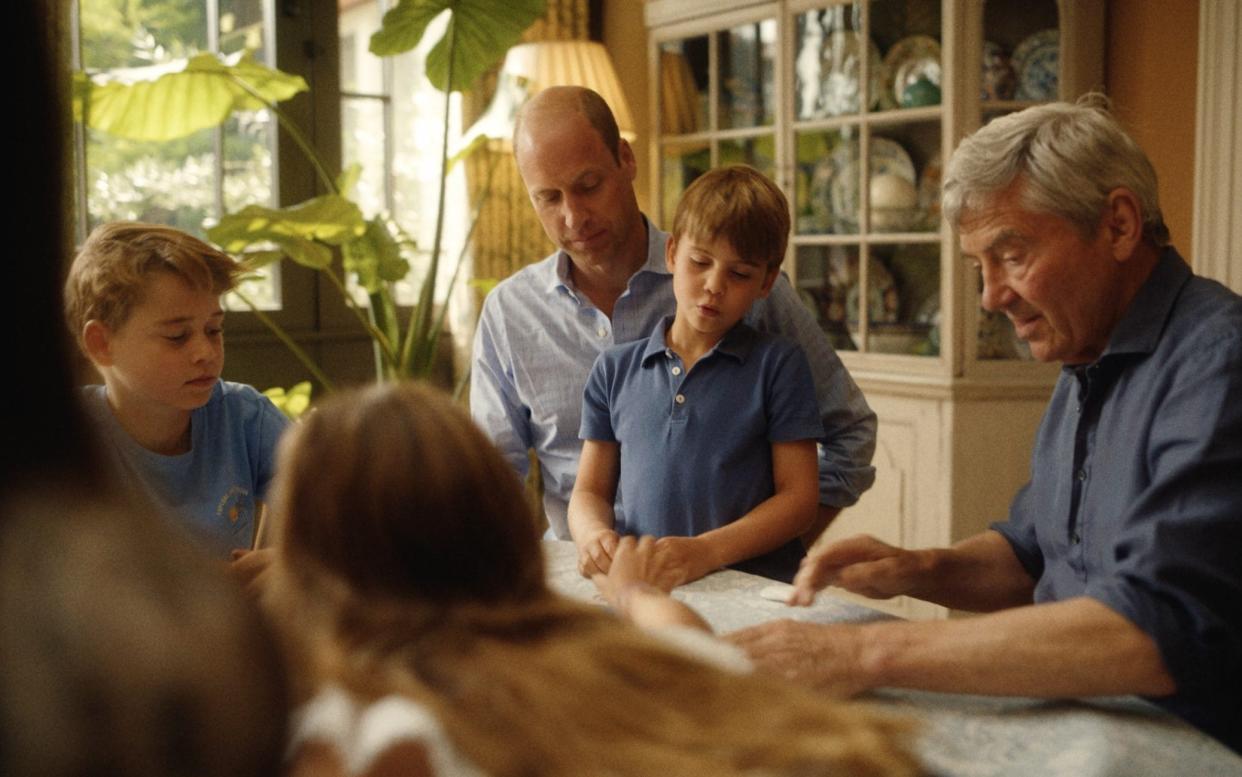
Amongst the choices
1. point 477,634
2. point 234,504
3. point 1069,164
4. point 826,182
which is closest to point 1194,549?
point 1069,164

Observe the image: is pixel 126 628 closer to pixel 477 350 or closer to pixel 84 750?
pixel 84 750

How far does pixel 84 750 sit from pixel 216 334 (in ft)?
4.99

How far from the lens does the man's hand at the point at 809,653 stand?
1085 mm

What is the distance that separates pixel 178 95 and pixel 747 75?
6.25ft

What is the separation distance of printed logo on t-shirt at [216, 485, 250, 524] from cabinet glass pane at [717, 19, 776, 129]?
8.52 ft

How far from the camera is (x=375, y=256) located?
3010mm

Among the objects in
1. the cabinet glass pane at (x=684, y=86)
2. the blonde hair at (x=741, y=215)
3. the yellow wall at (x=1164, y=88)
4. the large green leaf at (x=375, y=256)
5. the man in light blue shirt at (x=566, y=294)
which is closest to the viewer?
the blonde hair at (x=741, y=215)

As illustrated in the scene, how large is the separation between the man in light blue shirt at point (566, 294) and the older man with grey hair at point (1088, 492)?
546 mm

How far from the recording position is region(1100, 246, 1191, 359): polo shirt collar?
1342 millimetres

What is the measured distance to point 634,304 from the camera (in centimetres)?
211

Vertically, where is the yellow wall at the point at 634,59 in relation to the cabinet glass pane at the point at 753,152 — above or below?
above

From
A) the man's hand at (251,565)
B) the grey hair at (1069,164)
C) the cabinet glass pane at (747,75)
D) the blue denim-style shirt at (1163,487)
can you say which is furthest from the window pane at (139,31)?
the blue denim-style shirt at (1163,487)

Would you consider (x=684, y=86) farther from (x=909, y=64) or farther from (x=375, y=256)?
(x=375, y=256)

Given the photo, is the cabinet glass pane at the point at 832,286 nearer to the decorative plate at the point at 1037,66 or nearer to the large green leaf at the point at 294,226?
the decorative plate at the point at 1037,66
